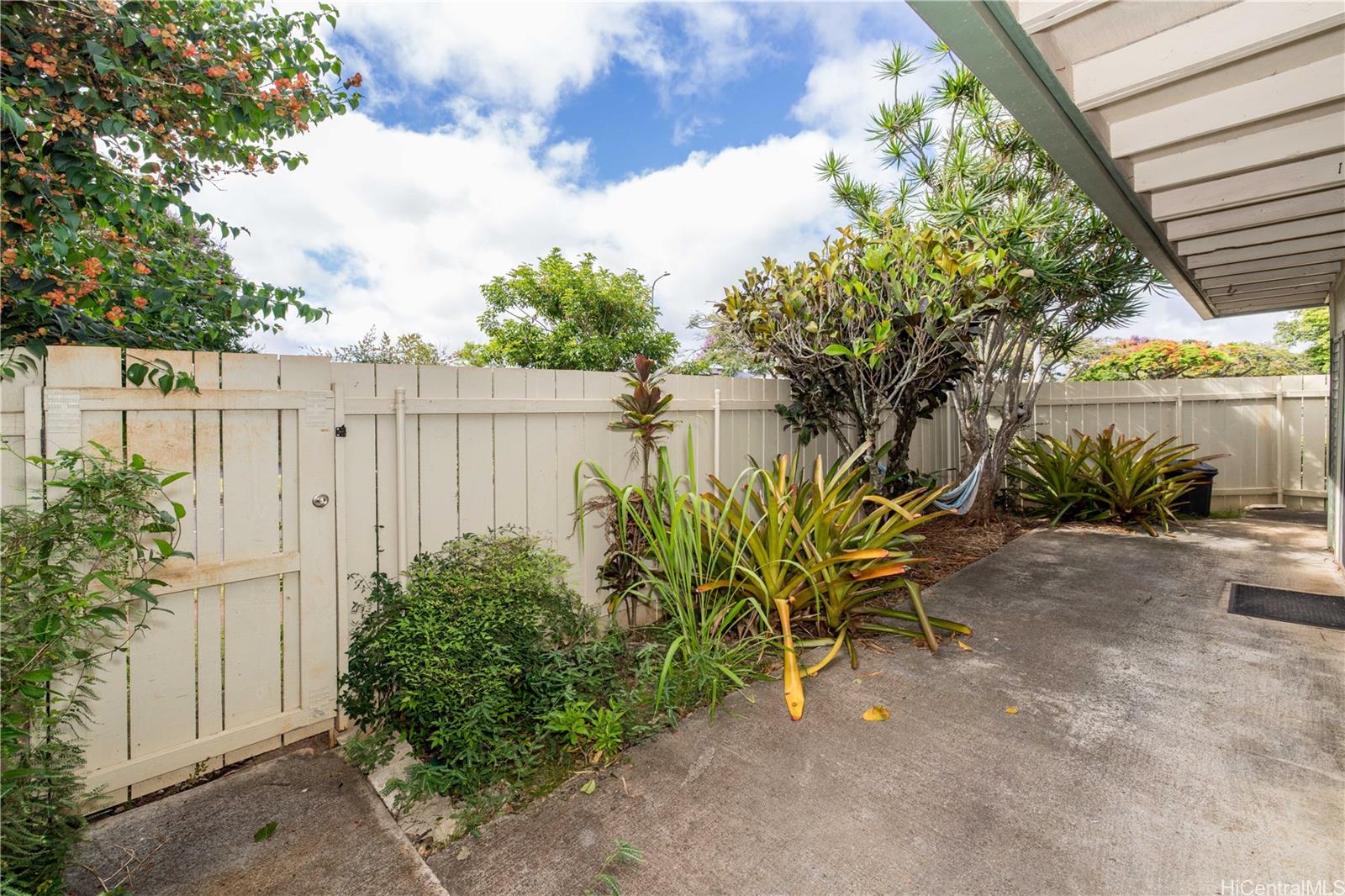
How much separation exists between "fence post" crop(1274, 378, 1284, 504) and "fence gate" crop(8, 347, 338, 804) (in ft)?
28.2

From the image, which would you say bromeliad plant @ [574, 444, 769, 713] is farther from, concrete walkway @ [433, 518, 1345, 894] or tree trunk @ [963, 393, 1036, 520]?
tree trunk @ [963, 393, 1036, 520]

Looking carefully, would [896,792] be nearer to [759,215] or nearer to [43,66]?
[43,66]

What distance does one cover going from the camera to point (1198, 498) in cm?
573

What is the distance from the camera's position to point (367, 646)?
1.99 metres

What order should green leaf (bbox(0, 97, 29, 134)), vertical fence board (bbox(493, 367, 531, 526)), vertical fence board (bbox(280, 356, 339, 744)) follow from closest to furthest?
green leaf (bbox(0, 97, 29, 134)) < vertical fence board (bbox(280, 356, 339, 744)) < vertical fence board (bbox(493, 367, 531, 526))

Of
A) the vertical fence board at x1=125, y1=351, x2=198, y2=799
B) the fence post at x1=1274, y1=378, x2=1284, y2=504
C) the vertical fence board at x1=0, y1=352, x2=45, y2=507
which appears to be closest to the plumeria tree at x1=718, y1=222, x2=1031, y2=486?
the vertical fence board at x1=125, y1=351, x2=198, y2=799

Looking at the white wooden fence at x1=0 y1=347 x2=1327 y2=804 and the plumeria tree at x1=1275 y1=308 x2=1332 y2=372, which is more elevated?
the plumeria tree at x1=1275 y1=308 x2=1332 y2=372

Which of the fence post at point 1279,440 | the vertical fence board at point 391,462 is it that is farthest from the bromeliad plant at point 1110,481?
the vertical fence board at point 391,462

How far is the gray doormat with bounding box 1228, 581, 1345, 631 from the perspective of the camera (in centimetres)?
300

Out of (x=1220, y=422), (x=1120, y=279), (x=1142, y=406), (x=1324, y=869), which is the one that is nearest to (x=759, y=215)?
(x=1120, y=279)

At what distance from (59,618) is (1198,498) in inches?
315

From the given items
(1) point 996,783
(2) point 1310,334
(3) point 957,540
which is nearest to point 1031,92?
(1) point 996,783

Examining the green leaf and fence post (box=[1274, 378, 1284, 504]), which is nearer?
the green leaf

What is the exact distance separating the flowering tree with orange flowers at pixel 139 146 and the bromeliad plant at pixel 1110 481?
6391 millimetres
